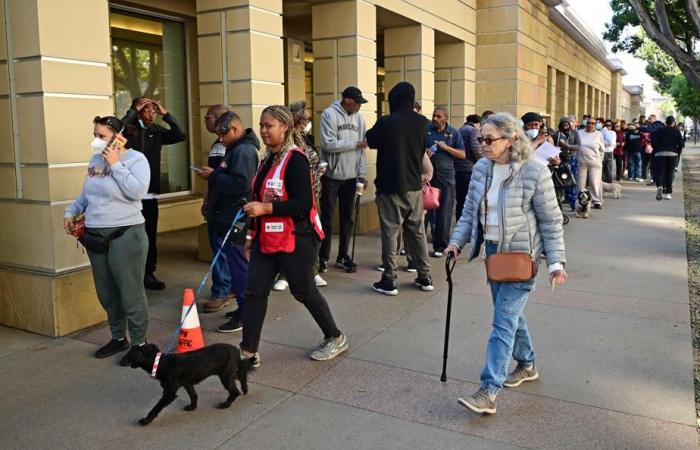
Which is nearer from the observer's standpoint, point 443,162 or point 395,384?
point 395,384

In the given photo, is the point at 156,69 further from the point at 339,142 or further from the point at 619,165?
the point at 619,165

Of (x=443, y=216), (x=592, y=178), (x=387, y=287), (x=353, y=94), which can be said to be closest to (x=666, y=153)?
(x=592, y=178)

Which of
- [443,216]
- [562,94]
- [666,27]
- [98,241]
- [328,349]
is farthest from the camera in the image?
[562,94]

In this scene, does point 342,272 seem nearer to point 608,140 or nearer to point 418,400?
point 418,400

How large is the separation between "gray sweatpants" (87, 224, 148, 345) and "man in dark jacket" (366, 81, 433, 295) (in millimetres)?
2513

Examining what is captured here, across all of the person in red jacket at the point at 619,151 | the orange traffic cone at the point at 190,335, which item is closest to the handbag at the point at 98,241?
the orange traffic cone at the point at 190,335

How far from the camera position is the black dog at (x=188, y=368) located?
11.7 feet

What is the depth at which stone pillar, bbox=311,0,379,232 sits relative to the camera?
380 inches

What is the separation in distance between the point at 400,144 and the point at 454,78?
28.3 feet

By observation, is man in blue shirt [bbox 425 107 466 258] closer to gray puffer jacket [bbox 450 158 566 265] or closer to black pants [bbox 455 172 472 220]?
black pants [bbox 455 172 472 220]

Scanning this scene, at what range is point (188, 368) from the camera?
3643mm

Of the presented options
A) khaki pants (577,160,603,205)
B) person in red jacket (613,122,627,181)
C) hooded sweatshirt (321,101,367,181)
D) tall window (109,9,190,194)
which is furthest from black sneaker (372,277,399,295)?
person in red jacket (613,122,627,181)

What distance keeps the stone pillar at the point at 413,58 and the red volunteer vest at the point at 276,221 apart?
7.96 metres

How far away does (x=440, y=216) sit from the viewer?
320 inches
